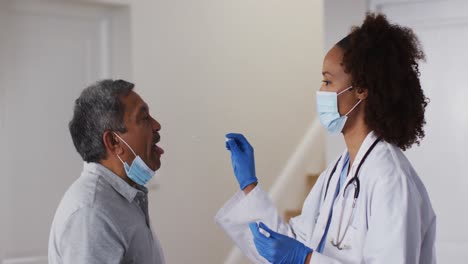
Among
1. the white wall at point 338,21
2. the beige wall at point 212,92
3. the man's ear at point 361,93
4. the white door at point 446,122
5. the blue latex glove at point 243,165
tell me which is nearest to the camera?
the man's ear at point 361,93

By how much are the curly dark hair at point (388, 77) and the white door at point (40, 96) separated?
209 centimetres

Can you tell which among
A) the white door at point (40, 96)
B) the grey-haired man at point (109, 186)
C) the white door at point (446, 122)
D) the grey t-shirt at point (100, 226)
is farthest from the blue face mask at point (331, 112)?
the white door at point (40, 96)

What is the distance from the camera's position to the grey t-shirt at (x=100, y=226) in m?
1.88

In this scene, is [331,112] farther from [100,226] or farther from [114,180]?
[100,226]

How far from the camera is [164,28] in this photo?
4281mm

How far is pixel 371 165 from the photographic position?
6.83ft

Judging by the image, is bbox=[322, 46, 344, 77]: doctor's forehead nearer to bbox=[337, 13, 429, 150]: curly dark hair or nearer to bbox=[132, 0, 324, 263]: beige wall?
bbox=[337, 13, 429, 150]: curly dark hair

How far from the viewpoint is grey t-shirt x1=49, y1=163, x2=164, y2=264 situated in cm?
188

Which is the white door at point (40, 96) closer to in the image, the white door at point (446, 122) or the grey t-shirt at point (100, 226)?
the white door at point (446, 122)

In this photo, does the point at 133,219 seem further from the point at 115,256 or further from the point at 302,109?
the point at 302,109

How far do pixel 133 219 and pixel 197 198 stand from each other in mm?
2472

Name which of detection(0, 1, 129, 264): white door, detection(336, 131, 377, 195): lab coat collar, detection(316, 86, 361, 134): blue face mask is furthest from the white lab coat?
detection(0, 1, 129, 264): white door

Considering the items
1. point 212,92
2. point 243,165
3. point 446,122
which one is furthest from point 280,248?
point 212,92

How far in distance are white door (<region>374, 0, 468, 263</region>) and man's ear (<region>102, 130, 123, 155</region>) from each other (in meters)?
2.04
